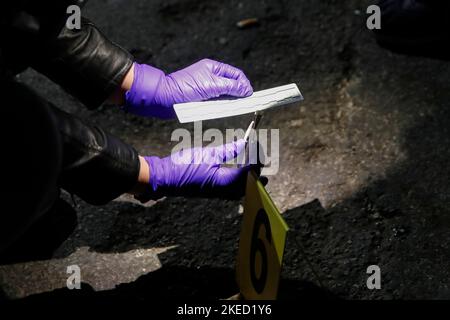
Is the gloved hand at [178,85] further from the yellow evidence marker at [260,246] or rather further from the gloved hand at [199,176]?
the yellow evidence marker at [260,246]

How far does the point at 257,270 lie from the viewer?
1.70m

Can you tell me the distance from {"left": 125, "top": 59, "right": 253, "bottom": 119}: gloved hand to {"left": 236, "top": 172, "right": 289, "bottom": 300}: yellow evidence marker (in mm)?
408

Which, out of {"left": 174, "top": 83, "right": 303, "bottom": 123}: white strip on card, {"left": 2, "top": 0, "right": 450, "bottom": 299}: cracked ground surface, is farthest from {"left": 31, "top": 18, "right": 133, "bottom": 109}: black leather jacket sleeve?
{"left": 2, "top": 0, "right": 450, "bottom": 299}: cracked ground surface

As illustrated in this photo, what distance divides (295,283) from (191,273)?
0.32m

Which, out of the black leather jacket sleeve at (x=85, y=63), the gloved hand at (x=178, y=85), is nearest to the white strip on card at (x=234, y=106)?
the gloved hand at (x=178, y=85)

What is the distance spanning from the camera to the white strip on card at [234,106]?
1779 mm

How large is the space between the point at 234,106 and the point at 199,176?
0.26 meters

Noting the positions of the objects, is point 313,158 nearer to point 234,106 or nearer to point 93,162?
point 234,106

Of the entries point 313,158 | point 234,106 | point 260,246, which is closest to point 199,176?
point 234,106

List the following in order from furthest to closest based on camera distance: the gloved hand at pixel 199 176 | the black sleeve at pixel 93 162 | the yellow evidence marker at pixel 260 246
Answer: the gloved hand at pixel 199 176, the black sleeve at pixel 93 162, the yellow evidence marker at pixel 260 246

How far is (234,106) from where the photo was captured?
1.82 meters

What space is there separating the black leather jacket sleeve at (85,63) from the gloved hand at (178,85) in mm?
60

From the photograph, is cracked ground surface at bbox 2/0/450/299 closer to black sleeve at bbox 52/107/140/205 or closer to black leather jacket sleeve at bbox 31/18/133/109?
black sleeve at bbox 52/107/140/205
